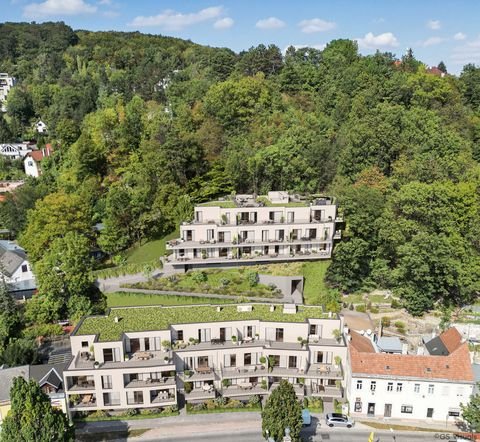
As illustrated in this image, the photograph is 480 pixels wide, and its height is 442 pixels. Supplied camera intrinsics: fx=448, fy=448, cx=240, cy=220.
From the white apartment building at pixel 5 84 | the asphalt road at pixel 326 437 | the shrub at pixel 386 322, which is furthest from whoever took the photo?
the white apartment building at pixel 5 84

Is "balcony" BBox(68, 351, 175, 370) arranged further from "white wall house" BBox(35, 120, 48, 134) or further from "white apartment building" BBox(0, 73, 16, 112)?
"white apartment building" BBox(0, 73, 16, 112)

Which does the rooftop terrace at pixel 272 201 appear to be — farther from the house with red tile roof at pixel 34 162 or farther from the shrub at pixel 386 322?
the house with red tile roof at pixel 34 162

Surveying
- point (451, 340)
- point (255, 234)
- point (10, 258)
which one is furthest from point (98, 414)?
point (10, 258)

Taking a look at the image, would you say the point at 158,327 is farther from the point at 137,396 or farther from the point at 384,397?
the point at 384,397

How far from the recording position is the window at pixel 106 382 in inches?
1403

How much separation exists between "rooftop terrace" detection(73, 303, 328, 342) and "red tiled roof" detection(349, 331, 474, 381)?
5126mm

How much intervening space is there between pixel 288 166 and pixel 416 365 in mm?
34251

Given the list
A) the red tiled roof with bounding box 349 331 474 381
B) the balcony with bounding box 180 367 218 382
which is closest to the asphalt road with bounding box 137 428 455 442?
the balcony with bounding box 180 367 218 382

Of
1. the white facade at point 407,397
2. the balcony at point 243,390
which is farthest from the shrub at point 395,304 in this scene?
the balcony at point 243,390

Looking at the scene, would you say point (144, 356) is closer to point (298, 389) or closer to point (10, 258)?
point (298, 389)

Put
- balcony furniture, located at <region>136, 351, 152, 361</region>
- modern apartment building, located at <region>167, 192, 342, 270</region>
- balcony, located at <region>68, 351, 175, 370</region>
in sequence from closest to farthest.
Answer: balcony, located at <region>68, 351, 175, 370</region>, balcony furniture, located at <region>136, 351, 152, 361</region>, modern apartment building, located at <region>167, 192, 342, 270</region>

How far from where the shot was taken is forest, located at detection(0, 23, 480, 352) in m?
51.6

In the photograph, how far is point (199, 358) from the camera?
Answer: 37.7m

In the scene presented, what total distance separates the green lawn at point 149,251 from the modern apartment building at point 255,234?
4.60 meters
